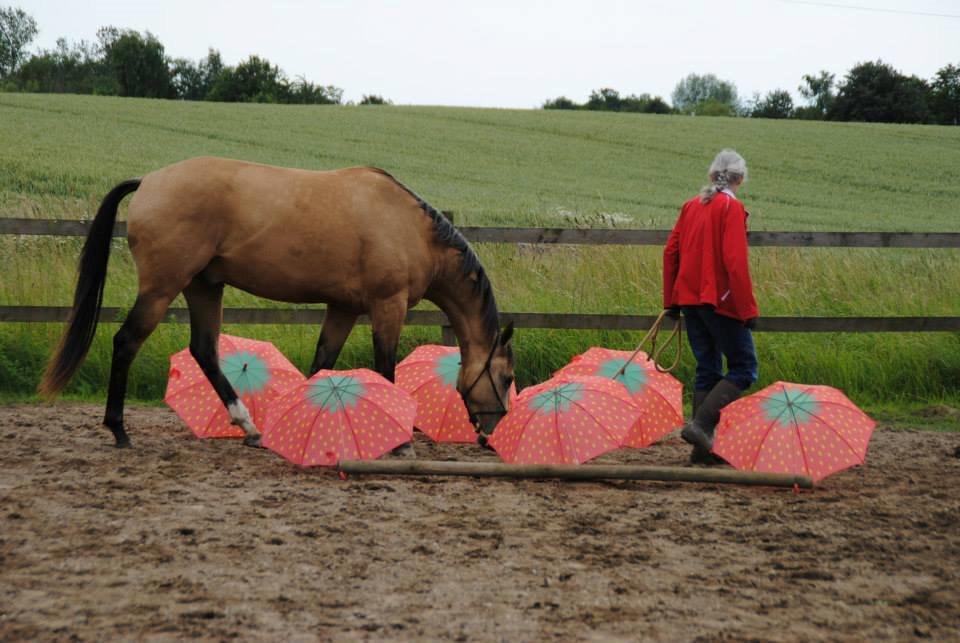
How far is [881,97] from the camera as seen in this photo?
58.8 meters

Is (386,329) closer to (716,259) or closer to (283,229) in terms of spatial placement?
(283,229)

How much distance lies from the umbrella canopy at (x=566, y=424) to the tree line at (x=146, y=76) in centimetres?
6220

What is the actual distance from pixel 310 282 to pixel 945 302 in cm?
634

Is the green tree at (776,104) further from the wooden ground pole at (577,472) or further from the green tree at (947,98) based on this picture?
the wooden ground pole at (577,472)

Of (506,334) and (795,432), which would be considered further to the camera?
(506,334)

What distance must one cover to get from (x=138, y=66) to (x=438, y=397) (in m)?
73.4

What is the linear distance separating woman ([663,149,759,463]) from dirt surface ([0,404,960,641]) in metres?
0.61

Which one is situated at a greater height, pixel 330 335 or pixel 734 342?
pixel 734 342

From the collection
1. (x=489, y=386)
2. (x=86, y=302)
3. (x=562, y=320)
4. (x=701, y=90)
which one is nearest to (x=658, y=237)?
(x=562, y=320)

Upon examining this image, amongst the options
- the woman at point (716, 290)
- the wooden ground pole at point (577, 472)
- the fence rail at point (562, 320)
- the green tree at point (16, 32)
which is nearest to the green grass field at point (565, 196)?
the fence rail at point (562, 320)

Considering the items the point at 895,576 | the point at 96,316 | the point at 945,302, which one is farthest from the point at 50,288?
the point at 945,302

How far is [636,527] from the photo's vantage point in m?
4.41

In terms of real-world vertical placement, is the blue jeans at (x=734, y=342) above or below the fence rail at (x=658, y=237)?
below

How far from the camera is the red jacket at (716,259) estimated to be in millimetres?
5473
